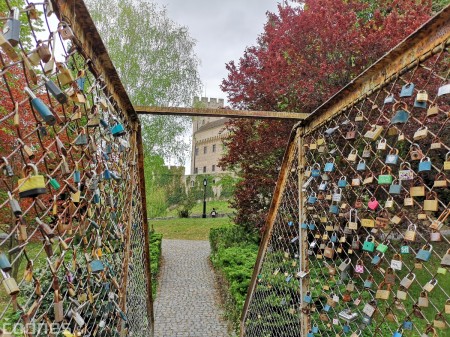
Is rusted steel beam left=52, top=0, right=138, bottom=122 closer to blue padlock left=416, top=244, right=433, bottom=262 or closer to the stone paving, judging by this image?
blue padlock left=416, top=244, right=433, bottom=262

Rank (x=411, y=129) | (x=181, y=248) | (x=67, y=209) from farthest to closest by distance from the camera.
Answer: (x=181, y=248), (x=411, y=129), (x=67, y=209)

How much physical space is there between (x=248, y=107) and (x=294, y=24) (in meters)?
1.77

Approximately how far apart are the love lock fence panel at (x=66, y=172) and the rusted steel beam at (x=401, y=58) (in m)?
0.95

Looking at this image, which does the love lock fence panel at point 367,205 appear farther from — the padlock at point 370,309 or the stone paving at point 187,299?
the stone paving at point 187,299

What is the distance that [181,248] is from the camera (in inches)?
452

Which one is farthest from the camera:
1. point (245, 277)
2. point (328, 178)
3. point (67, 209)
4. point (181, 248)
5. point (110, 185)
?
point (181, 248)

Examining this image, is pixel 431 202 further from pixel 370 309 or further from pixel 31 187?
pixel 31 187

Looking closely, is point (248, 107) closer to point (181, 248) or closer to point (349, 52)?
point (349, 52)

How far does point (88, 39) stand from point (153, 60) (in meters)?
13.2

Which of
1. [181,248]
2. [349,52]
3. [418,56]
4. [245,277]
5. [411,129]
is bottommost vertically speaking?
[181,248]

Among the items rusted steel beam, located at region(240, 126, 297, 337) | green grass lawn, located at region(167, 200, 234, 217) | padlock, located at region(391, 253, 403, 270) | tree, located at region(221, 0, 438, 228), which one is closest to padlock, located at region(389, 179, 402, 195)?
padlock, located at region(391, 253, 403, 270)

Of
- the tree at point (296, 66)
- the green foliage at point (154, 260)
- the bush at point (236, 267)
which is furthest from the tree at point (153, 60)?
the tree at point (296, 66)

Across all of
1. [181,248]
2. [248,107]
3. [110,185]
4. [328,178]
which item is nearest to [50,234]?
[110,185]

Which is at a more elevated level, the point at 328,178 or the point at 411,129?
the point at 411,129
